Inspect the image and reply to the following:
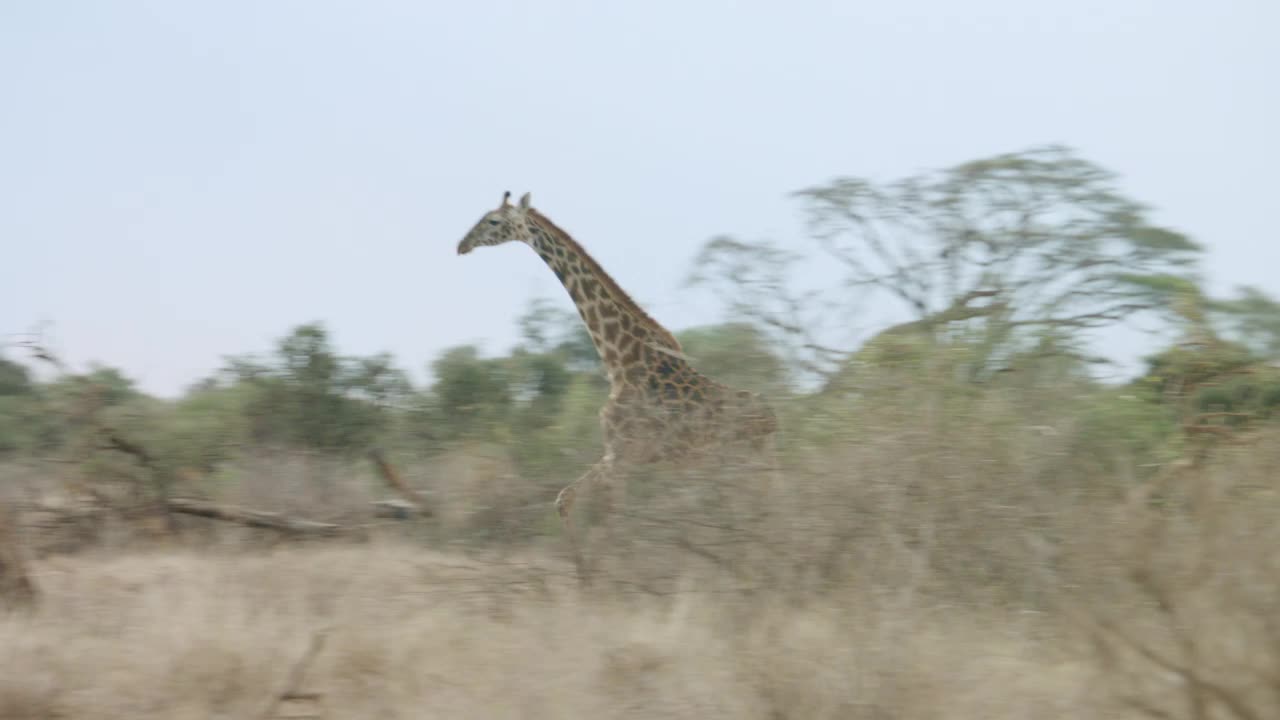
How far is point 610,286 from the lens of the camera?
8.09m

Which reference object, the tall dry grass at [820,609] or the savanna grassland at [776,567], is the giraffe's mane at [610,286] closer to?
the savanna grassland at [776,567]

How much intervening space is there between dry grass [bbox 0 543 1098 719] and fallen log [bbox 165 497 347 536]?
61.8 inches

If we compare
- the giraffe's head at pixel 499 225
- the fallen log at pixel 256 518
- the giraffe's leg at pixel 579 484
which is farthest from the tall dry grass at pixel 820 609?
the giraffe's head at pixel 499 225

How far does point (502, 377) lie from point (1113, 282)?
19.0ft

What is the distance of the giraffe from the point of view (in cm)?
596

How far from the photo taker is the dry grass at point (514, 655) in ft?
14.1

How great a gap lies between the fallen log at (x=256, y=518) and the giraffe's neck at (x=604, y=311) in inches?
83.6

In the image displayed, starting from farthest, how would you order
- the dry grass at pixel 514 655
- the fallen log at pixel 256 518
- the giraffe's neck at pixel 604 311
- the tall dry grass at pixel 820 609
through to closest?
the giraffe's neck at pixel 604 311
the fallen log at pixel 256 518
the dry grass at pixel 514 655
the tall dry grass at pixel 820 609

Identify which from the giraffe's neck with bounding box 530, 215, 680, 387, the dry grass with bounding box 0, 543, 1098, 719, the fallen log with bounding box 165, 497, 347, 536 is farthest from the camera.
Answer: the giraffe's neck with bounding box 530, 215, 680, 387

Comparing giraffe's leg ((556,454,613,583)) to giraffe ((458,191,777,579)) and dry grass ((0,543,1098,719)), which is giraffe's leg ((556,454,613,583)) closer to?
giraffe ((458,191,777,579))

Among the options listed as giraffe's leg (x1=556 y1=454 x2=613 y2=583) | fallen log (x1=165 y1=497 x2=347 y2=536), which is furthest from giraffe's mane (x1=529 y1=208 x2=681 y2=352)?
fallen log (x1=165 y1=497 x2=347 y2=536)

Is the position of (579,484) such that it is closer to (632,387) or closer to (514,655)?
(632,387)

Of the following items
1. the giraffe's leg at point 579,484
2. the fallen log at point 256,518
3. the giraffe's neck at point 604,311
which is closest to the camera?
the giraffe's leg at point 579,484

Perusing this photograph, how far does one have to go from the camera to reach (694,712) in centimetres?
444
